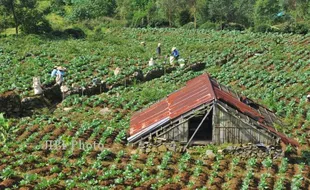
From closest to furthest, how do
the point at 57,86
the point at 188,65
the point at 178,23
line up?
1. the point at 57,86
2. the point at 188,65
3. the point at 178,23

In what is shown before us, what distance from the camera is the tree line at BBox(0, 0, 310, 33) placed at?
59562 millimetres

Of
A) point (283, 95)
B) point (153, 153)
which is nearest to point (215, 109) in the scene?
point (153, 153)

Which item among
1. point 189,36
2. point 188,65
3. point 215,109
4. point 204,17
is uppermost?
point 204,17

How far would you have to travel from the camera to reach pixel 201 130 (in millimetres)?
19391

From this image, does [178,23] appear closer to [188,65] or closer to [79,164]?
[188,65]

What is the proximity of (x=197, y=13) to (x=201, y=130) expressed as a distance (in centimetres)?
4523

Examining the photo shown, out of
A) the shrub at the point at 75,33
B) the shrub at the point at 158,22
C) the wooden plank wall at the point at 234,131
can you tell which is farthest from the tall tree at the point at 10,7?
the wooden plank wall at the point at 234,131

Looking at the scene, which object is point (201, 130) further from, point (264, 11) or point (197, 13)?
point (264, 11)

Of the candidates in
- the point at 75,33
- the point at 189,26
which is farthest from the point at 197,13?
the point at 75,33

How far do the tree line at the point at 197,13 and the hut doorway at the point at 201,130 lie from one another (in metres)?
36.7

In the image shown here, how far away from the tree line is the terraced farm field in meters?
15.4

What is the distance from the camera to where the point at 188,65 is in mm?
32812

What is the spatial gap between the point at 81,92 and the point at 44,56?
1056 centimetres

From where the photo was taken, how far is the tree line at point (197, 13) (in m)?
59.6
